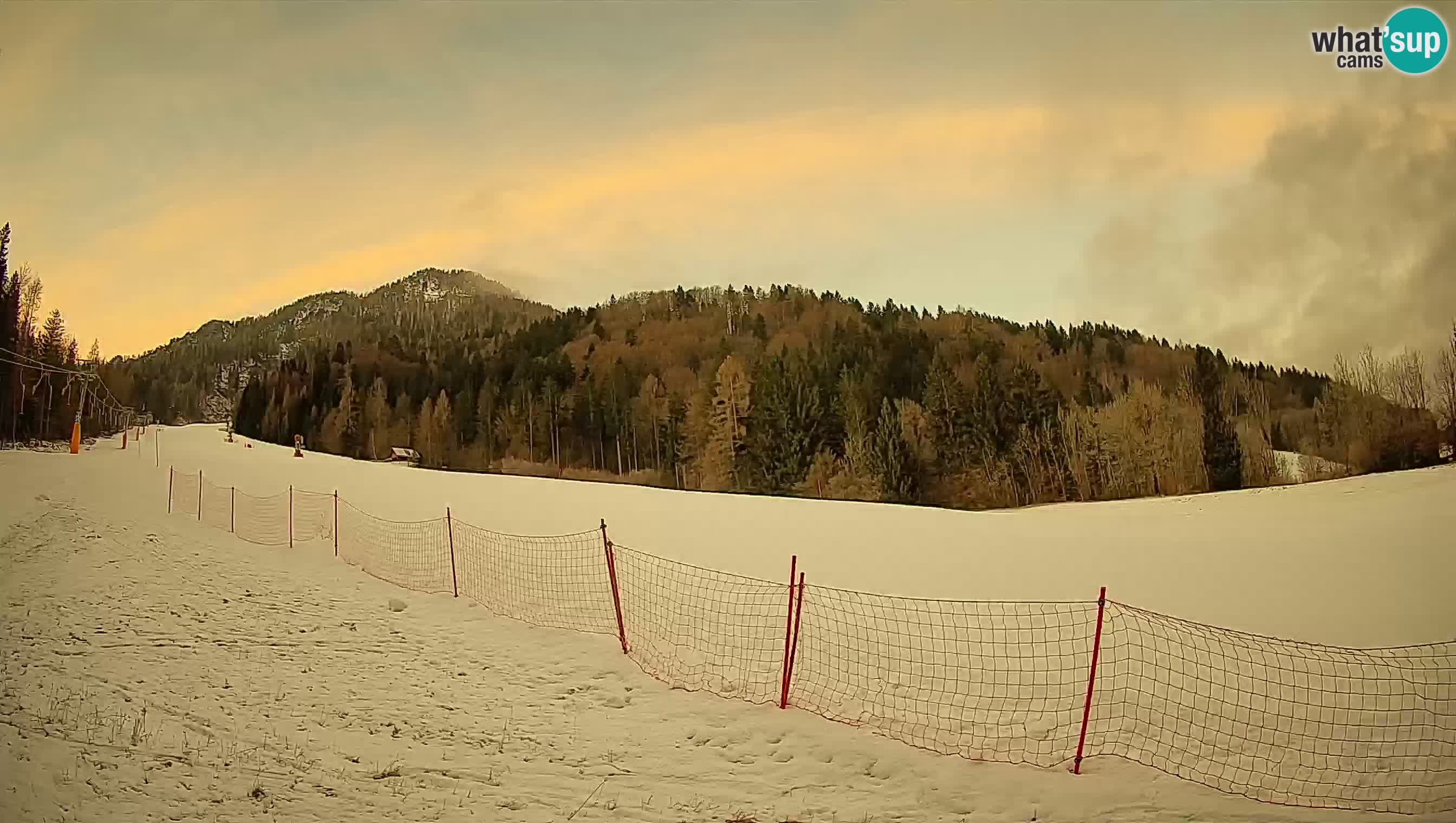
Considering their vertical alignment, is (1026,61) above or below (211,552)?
above

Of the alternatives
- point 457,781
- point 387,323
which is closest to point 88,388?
point 457,781

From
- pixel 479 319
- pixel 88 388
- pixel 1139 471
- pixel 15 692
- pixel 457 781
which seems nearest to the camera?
pixel 457 781

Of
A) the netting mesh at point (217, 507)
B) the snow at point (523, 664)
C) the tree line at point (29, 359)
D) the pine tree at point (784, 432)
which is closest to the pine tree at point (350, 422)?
the pine tree at point (784, 432)

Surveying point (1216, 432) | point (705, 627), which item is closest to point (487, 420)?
point (1216, 432)

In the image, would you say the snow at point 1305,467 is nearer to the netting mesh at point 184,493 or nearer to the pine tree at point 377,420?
the netting mesh at point 184,493

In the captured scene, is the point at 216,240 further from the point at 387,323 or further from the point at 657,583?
the point at 387,323

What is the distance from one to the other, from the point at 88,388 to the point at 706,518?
458 inches

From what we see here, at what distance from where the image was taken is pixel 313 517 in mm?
14547

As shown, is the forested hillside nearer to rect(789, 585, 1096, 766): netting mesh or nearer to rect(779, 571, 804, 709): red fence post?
rect(789, 585, 1096, 766): netting mesh

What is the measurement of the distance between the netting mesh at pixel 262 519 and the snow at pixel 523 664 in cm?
82

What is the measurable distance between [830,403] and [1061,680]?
2962 cm

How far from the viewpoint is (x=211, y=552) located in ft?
35.9

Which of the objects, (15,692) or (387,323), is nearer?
(15,692)

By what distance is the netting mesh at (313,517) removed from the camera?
12.9 meters
